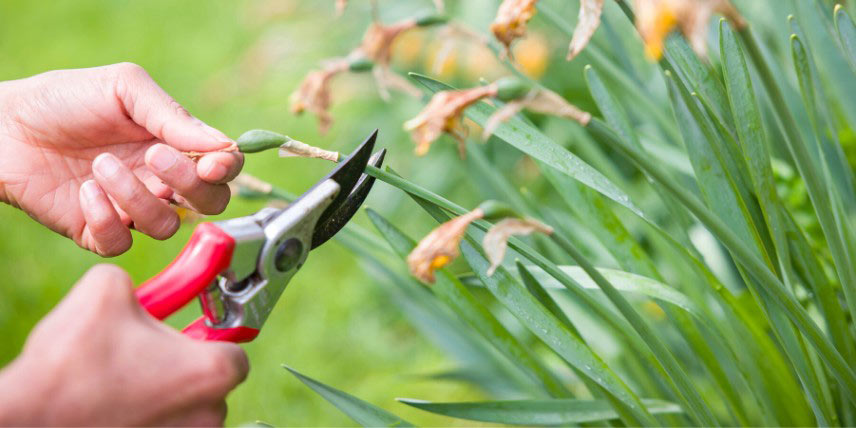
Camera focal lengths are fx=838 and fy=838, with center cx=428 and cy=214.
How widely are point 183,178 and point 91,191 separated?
12 centimetres

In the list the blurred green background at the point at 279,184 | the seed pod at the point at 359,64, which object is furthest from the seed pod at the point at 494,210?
the blurred green background at the point at 279,184

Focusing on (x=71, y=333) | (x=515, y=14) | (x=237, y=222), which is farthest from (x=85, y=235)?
(x=515, y=14)

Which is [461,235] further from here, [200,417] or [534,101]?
[200,417]

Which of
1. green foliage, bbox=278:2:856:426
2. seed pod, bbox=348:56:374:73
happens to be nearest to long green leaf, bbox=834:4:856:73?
green foliage, bbox=278:2:856:426

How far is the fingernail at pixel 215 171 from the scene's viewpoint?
2.89 feet

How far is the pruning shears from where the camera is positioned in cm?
76

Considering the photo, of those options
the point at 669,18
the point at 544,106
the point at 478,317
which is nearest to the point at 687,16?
the point at 669,18

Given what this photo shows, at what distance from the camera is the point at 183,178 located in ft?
2.98

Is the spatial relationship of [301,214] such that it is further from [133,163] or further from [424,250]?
[133,163]

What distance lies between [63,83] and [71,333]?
53 cm

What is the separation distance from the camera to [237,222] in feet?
2.61

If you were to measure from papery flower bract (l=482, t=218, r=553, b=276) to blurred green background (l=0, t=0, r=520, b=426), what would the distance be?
2.76ft

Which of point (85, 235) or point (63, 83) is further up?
point (63, 83)

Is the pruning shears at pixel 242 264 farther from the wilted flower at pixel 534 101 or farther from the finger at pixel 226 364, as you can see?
the wilted flower at pixel 534 101
